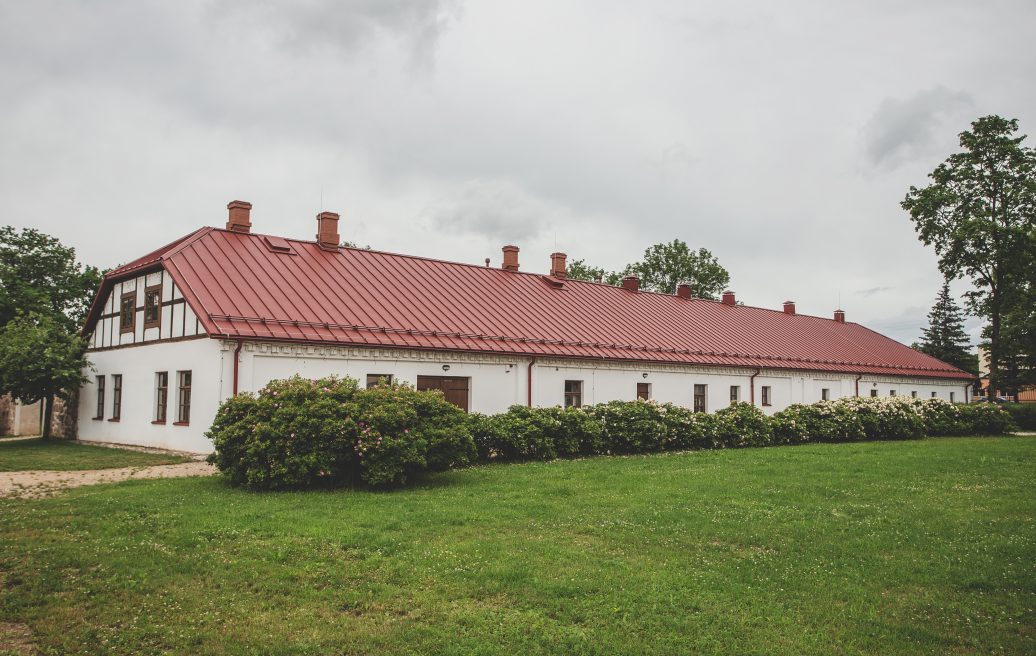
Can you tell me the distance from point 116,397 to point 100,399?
3.83 ft

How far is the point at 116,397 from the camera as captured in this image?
77.3 ft

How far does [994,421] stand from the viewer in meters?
30.7

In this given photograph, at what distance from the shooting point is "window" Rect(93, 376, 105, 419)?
2408cm

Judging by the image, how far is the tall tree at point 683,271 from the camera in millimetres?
59312

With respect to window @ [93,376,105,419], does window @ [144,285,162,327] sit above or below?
above

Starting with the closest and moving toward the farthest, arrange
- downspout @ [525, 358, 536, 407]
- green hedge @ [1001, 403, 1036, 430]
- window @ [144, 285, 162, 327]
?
1. window @ [144, 285, 162, 327]
2. downspout @ [525, 358, 536, 407]
3. green hedge @ [1001, 403, 1036, 430]

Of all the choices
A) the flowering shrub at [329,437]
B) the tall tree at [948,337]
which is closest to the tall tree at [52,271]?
the flowering shrub at [329,437]

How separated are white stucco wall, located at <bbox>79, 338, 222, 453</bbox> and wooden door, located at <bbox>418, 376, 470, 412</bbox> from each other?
5.60 m

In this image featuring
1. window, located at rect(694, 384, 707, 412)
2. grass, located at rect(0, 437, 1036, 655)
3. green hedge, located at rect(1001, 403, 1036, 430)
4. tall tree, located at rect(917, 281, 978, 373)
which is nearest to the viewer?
grass, located at rect(0, 437, 1036, 655)

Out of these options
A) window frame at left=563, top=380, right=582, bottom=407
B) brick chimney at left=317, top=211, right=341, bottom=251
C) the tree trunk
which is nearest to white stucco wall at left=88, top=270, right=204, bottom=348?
the tree trunk

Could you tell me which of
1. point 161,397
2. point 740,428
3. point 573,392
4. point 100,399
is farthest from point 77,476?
point 740,428

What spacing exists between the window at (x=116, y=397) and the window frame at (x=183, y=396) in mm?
4285

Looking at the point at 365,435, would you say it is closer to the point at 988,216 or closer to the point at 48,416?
the point at 48,416

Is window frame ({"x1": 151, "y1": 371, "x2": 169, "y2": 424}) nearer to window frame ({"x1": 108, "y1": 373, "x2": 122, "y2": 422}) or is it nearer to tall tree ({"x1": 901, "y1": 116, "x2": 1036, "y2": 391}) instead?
window frame ({"x1": 108, "y1": 373, "x2": 122, "y2": 422})
